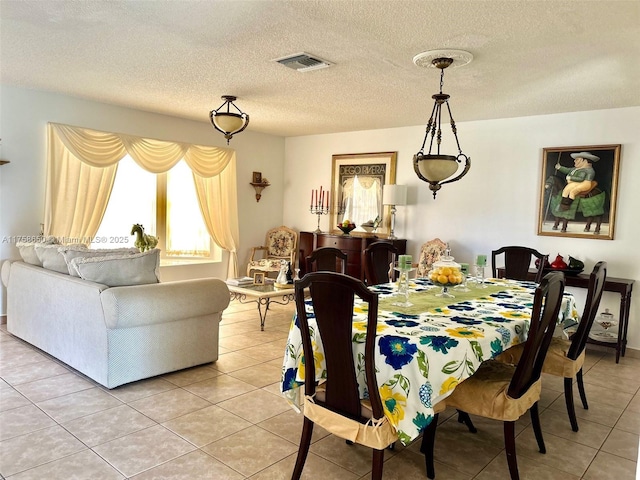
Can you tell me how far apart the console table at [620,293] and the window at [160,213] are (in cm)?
423

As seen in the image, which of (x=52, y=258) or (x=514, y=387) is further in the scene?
(x=52, y=258)

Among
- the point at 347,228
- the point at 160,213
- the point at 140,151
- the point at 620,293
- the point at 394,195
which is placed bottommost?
the point at 620,293

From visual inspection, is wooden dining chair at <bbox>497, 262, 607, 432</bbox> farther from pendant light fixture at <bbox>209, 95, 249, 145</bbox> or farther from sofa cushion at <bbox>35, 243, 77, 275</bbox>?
sofa cushion at <bbox>35, 243, 77, 275</bbox>

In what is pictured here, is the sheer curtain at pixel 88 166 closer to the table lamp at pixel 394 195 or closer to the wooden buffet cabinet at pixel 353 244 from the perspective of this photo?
the wooden buffet cabinet at pixel 353 244

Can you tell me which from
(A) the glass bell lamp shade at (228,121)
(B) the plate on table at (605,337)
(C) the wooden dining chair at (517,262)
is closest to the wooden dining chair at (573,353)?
(C) the wooden dining chair at (517,262)

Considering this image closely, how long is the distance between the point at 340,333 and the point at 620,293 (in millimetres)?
3559


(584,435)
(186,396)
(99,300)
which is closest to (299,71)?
(99,300)

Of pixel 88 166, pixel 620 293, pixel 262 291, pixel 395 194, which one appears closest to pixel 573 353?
pixel 620 293

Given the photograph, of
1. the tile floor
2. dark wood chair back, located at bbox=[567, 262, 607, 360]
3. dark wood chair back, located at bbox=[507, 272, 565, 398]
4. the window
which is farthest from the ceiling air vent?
the window

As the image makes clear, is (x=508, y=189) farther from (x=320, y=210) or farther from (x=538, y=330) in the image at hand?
(x=538, y=330)

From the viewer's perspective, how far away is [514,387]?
2189 millimetres

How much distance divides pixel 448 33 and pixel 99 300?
110 inches

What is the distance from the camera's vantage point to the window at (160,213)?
5.61 meters

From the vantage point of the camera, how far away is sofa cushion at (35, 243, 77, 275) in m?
3.74
